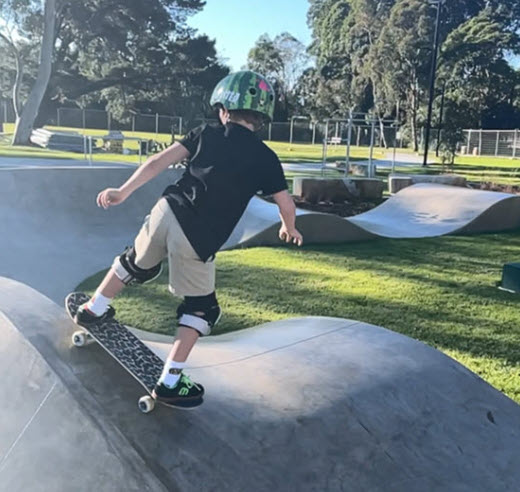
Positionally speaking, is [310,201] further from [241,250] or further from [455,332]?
[455,332]

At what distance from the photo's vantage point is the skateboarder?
2783 millimetres

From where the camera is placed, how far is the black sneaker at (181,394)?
268 cm

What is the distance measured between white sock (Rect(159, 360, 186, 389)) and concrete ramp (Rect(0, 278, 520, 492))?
135 mm

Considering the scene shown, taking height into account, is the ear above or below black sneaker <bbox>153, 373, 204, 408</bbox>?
above

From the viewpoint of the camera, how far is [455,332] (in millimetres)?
5590

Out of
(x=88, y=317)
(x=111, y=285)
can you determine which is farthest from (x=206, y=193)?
(x=88, y=317)

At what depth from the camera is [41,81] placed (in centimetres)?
3247

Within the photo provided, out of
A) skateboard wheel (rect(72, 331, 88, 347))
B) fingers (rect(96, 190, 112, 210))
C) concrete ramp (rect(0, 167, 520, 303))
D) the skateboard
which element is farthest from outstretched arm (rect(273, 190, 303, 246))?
concrete ramp (rect(0, 167, 520, 303))

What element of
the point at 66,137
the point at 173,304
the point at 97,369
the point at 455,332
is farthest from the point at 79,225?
the point at 66,137

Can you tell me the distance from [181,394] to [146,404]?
16 centimetres

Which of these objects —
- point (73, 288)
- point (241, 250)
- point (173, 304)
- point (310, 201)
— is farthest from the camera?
point (310, 201)

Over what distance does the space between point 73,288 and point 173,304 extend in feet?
4.78

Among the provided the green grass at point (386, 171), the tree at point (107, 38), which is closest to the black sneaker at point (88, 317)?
the green grass at point (386, 171)

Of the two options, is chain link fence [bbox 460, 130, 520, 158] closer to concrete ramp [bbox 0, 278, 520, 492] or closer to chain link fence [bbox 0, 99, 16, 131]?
chain link fence [bbox 0, 99, 16, 131]
